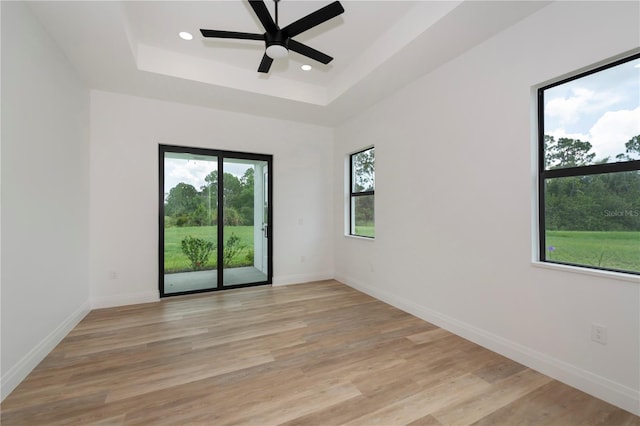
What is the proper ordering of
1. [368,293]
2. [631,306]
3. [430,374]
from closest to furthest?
1. [631,306]
2. [430,374]
3. [368,293]

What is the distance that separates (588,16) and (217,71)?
3.72 m

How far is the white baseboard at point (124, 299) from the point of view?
3673 millimetres

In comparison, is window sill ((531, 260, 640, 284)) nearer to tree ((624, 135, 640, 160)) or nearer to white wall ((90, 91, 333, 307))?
tree ((624, 135, 640, 160))

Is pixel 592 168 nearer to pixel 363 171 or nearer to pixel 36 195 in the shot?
pixel 363 171

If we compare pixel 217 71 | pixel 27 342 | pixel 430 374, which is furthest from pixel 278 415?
pixel 217 71

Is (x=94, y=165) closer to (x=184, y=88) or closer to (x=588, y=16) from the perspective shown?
(x=184, y=88)

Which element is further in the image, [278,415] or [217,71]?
[217,71]

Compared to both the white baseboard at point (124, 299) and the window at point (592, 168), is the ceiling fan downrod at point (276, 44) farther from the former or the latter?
the white baseboard at point (124, 299)

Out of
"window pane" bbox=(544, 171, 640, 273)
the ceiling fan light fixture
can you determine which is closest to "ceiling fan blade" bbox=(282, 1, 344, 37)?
the ceiling fan light fixture

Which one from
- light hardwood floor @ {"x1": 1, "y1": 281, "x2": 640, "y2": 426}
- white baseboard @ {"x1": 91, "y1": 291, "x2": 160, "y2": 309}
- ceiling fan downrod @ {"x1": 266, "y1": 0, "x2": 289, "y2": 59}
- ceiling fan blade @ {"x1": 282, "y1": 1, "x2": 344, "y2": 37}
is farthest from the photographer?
white baseboard @ {"x1": 91, "y1": 291, "x2": 160, "y2": 309}

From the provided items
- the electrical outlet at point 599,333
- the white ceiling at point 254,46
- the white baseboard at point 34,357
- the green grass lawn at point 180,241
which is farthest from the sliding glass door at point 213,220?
the electrical outlet at point 599,333

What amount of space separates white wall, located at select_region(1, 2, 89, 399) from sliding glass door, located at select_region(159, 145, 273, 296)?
1.10 meters

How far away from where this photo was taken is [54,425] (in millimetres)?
1639

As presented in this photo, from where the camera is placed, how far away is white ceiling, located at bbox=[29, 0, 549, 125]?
7.89 feet
